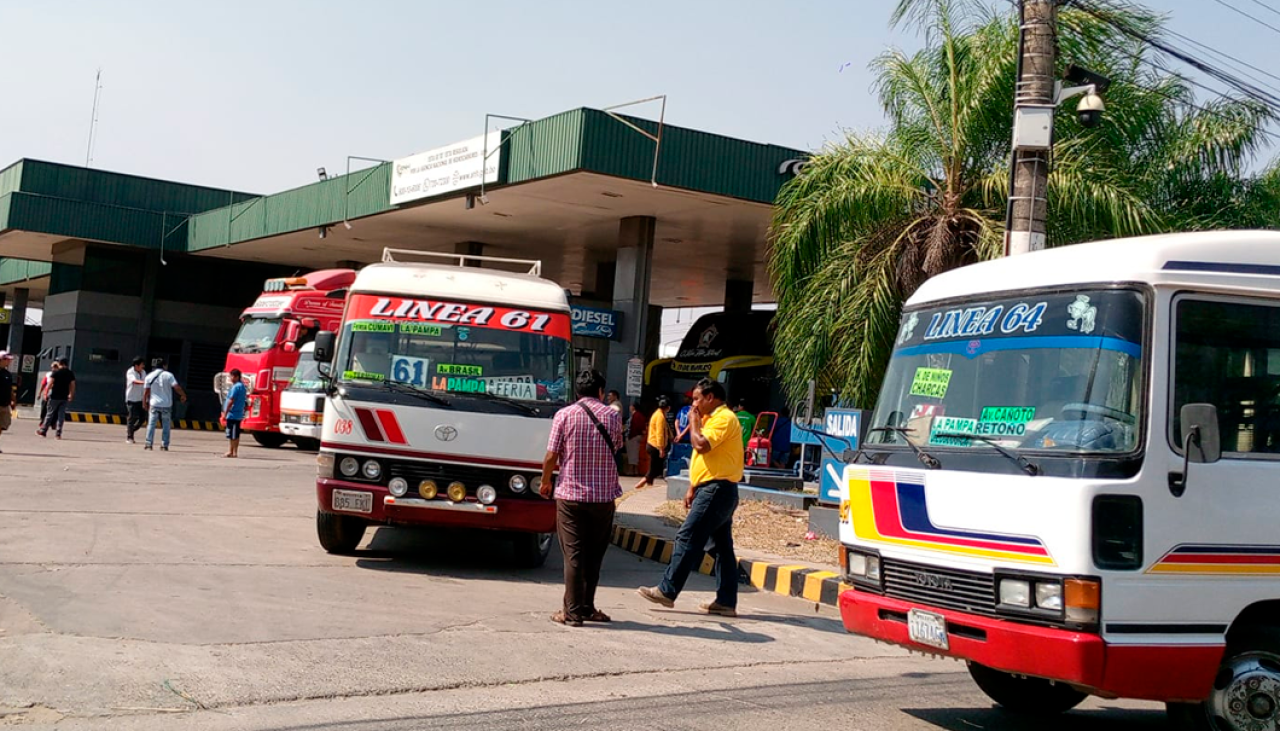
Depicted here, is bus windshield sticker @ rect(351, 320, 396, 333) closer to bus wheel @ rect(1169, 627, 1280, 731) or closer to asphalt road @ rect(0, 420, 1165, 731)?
asphalt road @ rect(0, 420, 1165, 731)

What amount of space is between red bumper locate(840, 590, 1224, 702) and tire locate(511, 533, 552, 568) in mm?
6143

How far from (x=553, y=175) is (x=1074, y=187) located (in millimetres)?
11109

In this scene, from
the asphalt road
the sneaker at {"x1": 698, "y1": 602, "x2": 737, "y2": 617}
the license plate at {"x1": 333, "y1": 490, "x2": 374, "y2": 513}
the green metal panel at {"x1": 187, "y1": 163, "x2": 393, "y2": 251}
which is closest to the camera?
the asphalt road

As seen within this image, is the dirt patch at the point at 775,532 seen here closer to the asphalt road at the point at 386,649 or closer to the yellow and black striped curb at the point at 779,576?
the yellow and black striped curb at the point at 779,576

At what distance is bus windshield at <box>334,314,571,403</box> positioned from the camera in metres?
10.9

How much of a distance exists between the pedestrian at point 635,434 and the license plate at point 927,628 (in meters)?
19.7

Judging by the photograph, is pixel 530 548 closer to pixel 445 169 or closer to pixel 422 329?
pixel 422 329

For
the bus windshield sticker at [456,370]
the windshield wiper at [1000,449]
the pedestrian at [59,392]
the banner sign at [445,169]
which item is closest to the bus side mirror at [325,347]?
the bus windshield sticker at [456,370]

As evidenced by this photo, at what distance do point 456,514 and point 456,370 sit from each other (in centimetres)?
127

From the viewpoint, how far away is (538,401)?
10.9m

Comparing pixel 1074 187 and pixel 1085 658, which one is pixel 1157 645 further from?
pixel 1074 187

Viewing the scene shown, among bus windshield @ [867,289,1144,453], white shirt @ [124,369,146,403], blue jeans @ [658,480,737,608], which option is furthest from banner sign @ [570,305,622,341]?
bus windshield @ [867,289,1144,453]

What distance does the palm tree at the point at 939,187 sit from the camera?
47.3 ft

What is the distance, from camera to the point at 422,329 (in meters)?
11.0
